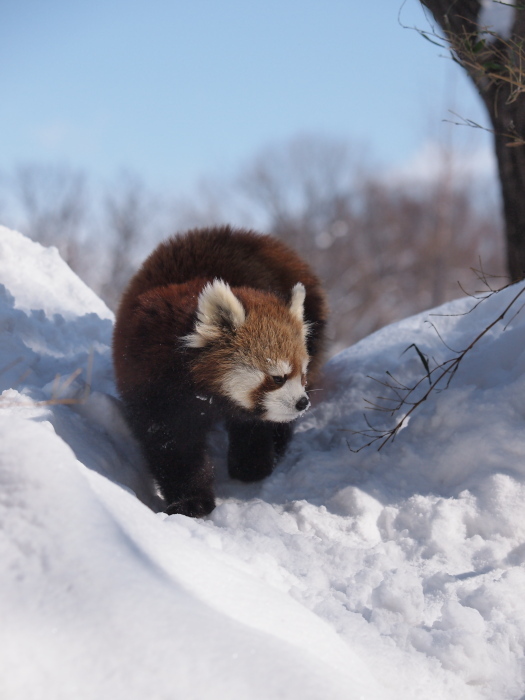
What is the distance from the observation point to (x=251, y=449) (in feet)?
10.7

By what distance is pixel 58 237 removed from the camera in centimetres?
2097

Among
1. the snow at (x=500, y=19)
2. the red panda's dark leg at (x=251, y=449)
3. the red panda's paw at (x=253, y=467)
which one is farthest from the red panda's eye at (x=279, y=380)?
the snow at (x=500, y=19)

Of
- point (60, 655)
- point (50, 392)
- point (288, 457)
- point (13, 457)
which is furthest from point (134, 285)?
point (60, 655)

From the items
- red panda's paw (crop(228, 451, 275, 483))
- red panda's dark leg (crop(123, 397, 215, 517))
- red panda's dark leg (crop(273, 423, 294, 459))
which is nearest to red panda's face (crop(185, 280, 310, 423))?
red panda's dark leg (crop(123, 397, 215, 517))

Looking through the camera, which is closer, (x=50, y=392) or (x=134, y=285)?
(x=50, y=392)

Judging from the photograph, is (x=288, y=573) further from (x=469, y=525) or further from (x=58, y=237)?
(x=58, y=237)

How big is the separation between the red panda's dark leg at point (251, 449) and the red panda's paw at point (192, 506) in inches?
15.2

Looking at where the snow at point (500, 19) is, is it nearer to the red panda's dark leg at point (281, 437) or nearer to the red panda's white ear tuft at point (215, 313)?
the red panda's white ear tuft at point (215, 313)

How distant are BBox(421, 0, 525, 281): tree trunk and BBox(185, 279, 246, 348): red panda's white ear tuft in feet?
6.08

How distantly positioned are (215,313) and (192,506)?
3.07ft

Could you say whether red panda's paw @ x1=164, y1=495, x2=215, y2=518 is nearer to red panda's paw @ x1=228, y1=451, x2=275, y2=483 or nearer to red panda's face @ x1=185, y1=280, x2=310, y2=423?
red panda's paw @ x1=228, y1=451, x2=275, y2=483

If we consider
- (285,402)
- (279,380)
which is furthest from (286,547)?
(279,380)

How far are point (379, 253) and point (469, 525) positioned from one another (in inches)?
917

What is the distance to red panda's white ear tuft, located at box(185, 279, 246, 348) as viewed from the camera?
8.96ft
